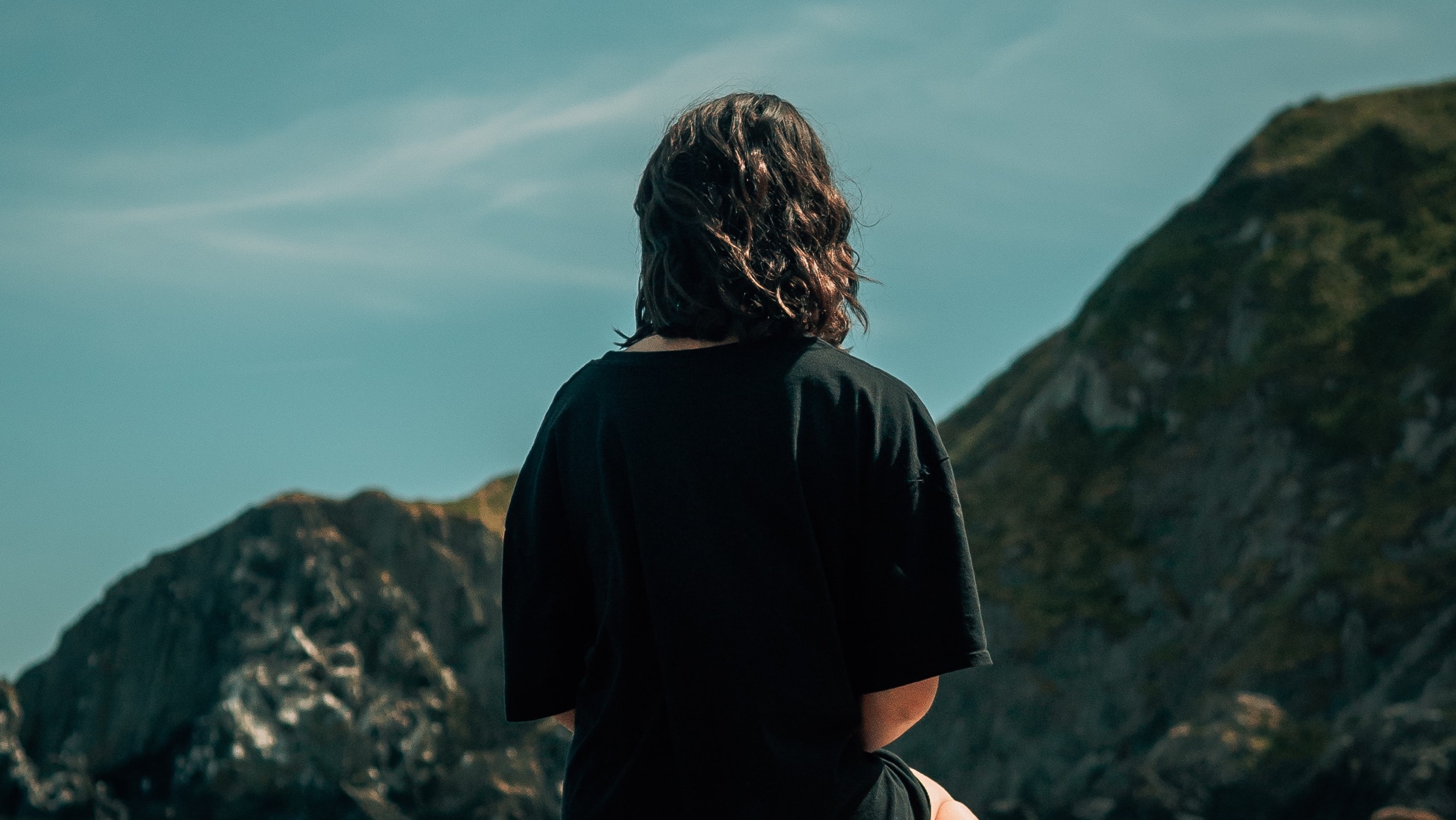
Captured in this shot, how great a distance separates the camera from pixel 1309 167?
63.2 m

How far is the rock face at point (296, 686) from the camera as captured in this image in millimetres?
58031

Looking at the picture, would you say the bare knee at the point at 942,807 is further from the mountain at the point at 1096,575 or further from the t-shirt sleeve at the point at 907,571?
the mountain at the point at 1096,575

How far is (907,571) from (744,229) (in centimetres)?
78

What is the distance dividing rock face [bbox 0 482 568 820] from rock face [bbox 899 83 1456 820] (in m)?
21.4

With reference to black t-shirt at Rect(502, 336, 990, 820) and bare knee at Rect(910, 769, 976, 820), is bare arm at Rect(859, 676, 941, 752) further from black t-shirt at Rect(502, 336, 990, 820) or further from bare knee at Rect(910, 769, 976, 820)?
bare knee at Rect(910, 769, 976, 820)

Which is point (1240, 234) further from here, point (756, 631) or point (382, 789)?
point (756, 631)

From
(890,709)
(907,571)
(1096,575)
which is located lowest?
(1096,575)

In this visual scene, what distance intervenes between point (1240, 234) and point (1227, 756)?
31.5 m

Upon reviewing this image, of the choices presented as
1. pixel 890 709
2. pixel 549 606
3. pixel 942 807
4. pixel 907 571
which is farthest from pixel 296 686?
pixel 907 571

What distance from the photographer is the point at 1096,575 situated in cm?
5478

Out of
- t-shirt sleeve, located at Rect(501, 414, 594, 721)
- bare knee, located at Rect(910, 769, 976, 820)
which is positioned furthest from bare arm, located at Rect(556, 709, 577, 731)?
bare knee, located at Rect(910, 769, 976, 820)

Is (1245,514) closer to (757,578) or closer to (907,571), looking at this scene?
(907,571)

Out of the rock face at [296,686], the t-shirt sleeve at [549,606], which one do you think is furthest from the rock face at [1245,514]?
the t-shirt sleeve at [549,606]

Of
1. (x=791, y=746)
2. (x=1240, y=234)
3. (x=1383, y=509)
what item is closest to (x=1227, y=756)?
(x=1383, y=509)
